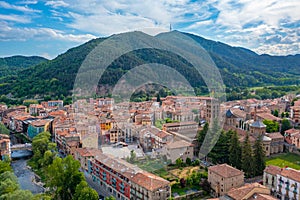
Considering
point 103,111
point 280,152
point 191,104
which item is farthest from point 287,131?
point 103,111

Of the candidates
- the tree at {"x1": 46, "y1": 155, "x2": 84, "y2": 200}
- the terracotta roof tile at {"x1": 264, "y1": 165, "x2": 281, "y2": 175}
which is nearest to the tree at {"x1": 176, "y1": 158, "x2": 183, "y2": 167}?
the terracotta roof tile at {"x1": 264, "y1": 165, "x2": 281, "y2": 175}

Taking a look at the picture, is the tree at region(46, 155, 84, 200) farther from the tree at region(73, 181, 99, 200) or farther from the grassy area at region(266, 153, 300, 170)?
the grassy area at region(266, 153, 300, 170)

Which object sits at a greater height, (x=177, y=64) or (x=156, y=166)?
(x=177, y=64)

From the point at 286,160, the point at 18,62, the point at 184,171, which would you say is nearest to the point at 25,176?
the point at 184,171

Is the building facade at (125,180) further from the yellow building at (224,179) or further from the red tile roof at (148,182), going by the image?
the yellow building at (224,179)

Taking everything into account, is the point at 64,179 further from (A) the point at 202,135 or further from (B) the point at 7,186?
Answer: (A) the point at 202,135

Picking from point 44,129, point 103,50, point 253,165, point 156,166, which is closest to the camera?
point 253,165

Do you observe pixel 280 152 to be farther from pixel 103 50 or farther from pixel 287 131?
pixel 103 50
